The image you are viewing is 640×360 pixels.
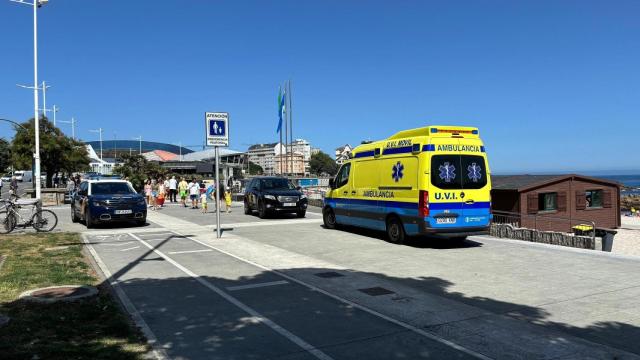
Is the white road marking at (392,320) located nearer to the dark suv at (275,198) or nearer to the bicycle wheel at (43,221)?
the bicycle wheel at (43,221)

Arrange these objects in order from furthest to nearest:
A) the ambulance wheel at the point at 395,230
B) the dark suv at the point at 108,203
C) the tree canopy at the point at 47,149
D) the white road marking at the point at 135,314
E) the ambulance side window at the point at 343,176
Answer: the tree canopy at the point at 47,149 < the dark suv at the point at 108,203 < the ambulance side window at the point at 343,176 < the ambulance wheel at the point at 395,230 < the white road marking at the point at 135,314

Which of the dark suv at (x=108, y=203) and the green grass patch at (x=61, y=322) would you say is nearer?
the green grass patch at (x=61, y=322)

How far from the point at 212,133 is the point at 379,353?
953 centimetres

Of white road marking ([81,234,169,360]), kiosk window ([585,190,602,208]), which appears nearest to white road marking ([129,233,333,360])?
white road marking ([81,234,169,360])

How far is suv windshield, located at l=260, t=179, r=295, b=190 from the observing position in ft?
66.5

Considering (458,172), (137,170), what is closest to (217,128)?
(458,172)

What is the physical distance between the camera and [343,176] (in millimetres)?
15000

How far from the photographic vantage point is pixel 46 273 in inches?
317

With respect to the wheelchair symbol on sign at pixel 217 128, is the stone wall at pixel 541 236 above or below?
below

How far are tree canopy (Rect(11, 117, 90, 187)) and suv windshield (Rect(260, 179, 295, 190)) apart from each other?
25.6 m

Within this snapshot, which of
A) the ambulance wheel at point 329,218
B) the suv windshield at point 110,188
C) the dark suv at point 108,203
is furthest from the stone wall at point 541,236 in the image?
the suv windshield at point 110,188

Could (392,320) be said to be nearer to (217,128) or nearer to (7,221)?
(217,128)

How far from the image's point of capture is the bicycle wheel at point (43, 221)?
566 inches

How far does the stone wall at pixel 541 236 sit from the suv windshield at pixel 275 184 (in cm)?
879
